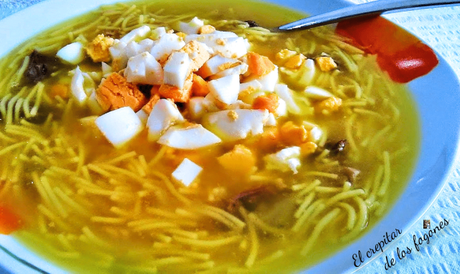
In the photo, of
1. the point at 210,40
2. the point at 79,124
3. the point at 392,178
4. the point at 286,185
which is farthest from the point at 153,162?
the point at 392,178

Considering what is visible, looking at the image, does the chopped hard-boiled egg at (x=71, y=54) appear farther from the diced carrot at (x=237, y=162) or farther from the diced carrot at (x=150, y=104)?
the diced carrot at (x=237, y=162)

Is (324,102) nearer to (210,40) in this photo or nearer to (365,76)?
(365,76)

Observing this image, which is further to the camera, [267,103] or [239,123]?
[267,103]

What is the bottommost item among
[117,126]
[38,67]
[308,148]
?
[308,148]

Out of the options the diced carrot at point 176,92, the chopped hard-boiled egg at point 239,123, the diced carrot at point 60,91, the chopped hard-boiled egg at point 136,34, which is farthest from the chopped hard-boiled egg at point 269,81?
the diced carrot at point 60,91

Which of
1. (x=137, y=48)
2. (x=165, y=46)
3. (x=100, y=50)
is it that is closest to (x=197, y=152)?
(x=165, y=46)

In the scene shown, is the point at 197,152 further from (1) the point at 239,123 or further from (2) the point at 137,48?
(2) the point at 137,48

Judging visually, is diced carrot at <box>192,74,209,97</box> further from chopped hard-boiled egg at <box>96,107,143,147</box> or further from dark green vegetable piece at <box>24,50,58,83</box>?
dark green vegetable piece at <box>24,50,58,83</box>

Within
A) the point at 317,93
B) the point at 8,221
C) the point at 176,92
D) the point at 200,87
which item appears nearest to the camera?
the point at 8,221
